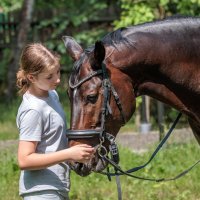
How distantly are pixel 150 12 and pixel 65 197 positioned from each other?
5.24 metres

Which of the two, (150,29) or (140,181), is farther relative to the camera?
(140,181)

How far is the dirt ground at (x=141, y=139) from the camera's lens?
854 centimetres

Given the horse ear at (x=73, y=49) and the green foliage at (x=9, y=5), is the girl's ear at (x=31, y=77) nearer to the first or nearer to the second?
the horse ear at (x=73, y=49)

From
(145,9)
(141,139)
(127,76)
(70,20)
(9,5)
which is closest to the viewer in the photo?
(127,76)

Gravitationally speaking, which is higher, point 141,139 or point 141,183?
point 141,139

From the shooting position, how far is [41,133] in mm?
3664

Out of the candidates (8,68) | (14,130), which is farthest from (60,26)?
(14,130)

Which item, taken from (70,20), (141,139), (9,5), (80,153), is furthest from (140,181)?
(70,20)

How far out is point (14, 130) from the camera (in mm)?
10570

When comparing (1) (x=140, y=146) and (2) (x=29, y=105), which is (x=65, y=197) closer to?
(2) (x=29, y=105)

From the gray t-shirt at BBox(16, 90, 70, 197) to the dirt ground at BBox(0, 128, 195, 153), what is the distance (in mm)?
4531

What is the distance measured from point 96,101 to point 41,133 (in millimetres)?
353

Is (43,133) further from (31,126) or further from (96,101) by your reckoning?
(96,101)

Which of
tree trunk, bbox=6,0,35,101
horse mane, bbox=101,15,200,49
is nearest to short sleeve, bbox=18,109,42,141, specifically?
horse mane, bbox=101,15,200,49
